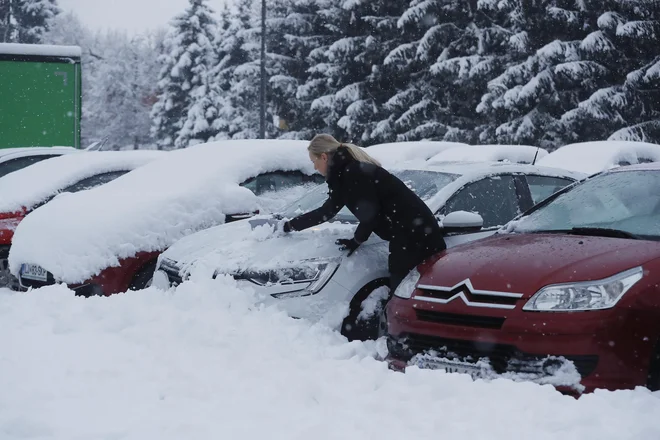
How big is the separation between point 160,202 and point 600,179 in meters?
3.83

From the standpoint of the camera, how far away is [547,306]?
4.05 m

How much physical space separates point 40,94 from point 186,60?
33.7m

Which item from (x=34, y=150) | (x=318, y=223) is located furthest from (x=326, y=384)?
(x=34, y=150)

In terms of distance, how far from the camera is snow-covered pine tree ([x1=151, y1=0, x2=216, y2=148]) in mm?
48531

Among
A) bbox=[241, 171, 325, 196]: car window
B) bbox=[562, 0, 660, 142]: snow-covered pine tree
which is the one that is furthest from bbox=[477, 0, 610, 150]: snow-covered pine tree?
bbox=[241, 171, 325, 196]: car window

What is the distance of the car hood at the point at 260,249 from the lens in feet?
18.4

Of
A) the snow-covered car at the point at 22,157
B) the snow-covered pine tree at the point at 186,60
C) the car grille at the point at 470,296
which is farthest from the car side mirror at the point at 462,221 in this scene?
the snow-covered pine tree at the point at 186,60

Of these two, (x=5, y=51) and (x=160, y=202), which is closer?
(x=160, y=202)

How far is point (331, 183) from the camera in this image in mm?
5734

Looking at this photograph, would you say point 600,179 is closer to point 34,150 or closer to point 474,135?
point 34,150

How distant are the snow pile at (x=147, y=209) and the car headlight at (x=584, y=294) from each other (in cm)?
399

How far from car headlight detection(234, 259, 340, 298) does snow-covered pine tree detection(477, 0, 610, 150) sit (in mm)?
20990

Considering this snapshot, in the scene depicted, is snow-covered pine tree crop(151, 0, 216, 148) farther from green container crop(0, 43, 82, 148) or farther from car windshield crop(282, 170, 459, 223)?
car windshield crop(282, 170, 459, 223)

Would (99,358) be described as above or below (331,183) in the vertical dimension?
below
